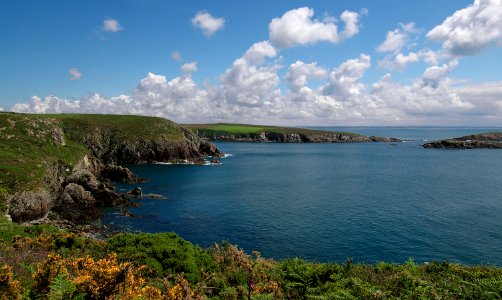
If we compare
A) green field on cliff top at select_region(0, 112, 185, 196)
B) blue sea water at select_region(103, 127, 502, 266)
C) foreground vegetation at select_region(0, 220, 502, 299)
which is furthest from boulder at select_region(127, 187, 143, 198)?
foreground vegetation at select_region(0, 220, 502, 299)

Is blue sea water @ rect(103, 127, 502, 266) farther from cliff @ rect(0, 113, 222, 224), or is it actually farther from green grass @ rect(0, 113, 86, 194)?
green grass @ rect(0, 113, 86, 194)

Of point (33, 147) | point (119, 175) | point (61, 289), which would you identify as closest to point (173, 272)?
point (61, 289)

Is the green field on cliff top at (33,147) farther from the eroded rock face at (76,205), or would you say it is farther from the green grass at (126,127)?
the eroded rock face at (76,205)

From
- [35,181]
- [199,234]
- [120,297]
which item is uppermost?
[120,297]

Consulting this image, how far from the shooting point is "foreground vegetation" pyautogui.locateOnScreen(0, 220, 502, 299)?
9500mm

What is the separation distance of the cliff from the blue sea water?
24.4ft

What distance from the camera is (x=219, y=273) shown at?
71.1 feet

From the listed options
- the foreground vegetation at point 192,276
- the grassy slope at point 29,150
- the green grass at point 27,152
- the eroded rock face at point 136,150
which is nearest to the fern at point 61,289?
the foreground vegetation at point 192,276

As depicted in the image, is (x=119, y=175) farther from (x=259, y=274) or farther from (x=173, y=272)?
(x=259, y=274)

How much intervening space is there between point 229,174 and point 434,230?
6618cm

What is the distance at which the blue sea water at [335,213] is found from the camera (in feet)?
146

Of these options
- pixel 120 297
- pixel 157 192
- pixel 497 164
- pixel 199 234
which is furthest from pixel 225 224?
pixel 497 164

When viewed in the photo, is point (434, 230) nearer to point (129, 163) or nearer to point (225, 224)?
point (225, 224)

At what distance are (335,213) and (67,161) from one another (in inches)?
2390
